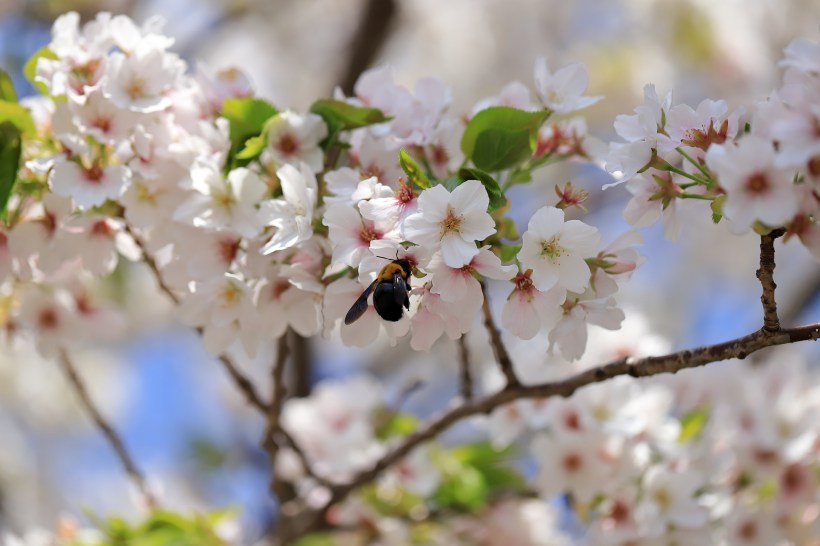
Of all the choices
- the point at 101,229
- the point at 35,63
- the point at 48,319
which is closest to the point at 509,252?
the point at 101,229

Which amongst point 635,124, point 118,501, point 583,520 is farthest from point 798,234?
point 118,501

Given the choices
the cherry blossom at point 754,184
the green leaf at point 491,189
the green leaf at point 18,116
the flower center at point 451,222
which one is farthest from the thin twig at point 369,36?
the cherry blossom at point 754,184

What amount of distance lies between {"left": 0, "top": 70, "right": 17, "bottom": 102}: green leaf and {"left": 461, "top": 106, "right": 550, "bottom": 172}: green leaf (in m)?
0.66

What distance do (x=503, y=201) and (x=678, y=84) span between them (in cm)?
373

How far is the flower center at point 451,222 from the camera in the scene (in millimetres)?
952

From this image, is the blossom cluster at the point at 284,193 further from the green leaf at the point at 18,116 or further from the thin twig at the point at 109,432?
the thin twig at the point at 109,432

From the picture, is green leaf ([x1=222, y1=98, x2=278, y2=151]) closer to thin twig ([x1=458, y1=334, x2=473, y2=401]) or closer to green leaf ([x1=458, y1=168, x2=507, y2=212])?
green leaf ([x1=458, y1=168, x2=507, y2=212])

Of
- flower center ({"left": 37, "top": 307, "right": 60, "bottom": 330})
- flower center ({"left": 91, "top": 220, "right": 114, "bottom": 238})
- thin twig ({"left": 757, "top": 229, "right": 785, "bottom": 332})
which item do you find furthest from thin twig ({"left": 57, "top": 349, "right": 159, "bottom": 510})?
thin twig ({"left": 757, "top": 229, "right": 785, "bottom": 332})

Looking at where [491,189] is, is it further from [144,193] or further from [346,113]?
[144,193]

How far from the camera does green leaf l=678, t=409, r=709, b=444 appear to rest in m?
1.69

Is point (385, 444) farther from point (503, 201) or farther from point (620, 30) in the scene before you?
point (620, 30)

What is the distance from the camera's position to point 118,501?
17.2 ft

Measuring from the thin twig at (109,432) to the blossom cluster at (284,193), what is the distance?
34cm

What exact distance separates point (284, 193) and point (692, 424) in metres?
1.01
